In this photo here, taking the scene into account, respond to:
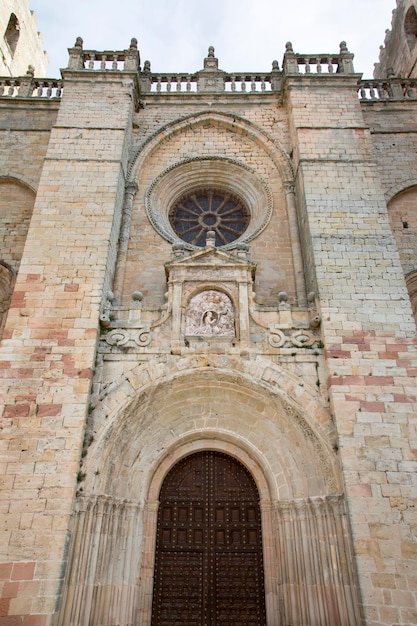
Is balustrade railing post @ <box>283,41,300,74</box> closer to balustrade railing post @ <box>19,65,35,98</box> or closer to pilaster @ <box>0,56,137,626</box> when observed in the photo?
pilaster @ <box>0,56,137,626</box>

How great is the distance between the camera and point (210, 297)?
729cm

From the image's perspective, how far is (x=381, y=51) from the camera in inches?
653

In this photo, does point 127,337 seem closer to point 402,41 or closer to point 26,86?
point 26,86

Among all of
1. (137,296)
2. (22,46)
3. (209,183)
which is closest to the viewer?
(137,296)

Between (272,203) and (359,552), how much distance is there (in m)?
5.98

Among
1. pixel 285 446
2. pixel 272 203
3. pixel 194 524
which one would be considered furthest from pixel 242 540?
pixel 272 203

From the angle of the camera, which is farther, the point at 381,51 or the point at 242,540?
the point at 381,51

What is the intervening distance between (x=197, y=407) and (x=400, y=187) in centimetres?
608

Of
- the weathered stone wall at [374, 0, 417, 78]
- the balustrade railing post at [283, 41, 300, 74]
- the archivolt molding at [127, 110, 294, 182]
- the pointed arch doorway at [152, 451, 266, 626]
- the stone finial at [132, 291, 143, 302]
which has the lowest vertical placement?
the pointed arch doorway at [152, 451, 266, 626]

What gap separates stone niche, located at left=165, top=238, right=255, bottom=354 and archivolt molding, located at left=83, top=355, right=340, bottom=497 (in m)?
0.33

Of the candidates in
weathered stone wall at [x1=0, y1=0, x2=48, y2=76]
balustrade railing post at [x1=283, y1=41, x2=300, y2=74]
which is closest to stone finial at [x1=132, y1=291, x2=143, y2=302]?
balustrade railing post at [x1=283, y1=41, x2=300, y2=74]

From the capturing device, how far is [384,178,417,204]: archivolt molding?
30.8 feet

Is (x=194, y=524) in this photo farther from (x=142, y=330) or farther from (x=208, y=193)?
(x=208, y=193)

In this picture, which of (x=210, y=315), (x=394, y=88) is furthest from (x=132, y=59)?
(x=210, y=315)
